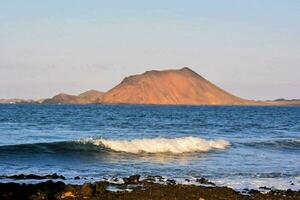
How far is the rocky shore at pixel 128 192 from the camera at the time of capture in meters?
18.0

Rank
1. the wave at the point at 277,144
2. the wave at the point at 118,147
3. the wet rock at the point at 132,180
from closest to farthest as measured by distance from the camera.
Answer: the wet rock at the point at 132,180 < the wave at the point at 118,147 < the wave at the point at 277,144

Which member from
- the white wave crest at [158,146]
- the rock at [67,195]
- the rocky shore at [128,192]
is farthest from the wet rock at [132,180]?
the white wave crest at [158,146]

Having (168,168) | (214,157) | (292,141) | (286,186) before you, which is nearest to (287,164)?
(214,157)

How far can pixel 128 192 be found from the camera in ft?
62.4

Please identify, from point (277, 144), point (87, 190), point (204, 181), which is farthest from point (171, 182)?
point (277, 144)

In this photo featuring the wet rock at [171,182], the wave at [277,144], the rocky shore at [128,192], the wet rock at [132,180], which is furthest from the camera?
the wave at [277,144]

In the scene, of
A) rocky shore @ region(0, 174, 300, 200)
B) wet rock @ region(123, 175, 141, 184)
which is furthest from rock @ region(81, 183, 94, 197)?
wet rock @ region(123, 175, 141, 184)

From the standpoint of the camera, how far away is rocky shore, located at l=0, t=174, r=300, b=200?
18.0 metres

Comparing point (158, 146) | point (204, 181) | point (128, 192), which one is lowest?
point (204, 181)

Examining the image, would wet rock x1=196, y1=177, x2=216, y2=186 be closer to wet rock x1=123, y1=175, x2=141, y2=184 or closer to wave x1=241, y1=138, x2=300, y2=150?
wet rock x1=123, y1=175, x2=141, y2=184

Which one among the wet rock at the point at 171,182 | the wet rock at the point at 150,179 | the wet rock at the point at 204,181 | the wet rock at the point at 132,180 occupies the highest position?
the wet rock at the point at 132,180

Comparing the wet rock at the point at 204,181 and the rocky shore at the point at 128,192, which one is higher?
the rocky shore at the point at 128,192

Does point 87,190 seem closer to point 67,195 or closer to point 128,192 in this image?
point 67,195

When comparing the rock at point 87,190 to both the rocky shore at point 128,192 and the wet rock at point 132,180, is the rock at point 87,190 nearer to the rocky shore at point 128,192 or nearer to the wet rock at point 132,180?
the rocky shore at point 128,192
